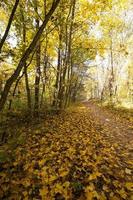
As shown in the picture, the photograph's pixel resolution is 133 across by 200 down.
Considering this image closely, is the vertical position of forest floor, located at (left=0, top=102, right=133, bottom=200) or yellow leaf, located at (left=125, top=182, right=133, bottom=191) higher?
forest floor, located at (left=0, top=102, right=133, bottom=200)

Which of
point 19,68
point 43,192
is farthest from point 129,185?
point 19,68

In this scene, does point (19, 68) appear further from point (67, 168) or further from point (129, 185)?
point (129, 185)

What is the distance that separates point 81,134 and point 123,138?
61.4 inches

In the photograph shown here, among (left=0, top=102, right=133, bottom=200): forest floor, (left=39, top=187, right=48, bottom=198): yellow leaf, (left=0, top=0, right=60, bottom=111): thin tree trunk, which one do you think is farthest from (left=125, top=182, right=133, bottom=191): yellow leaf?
(left=0, top=0, right=60, bottom=111): thin tree trunk

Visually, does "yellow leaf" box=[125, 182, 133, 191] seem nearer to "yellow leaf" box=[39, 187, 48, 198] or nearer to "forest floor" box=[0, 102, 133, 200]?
"forest floor" box=[0, 102, 133, 200]

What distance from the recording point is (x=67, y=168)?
4.31 metres

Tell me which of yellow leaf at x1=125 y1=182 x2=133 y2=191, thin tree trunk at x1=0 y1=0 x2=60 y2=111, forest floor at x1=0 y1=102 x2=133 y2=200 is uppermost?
thin tree trunk at x1=0 y1=0 x2=60 y2=111

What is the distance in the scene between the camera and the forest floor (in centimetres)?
342

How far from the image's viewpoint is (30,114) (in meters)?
9.13

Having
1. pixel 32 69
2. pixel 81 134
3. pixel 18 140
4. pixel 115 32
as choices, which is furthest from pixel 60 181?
pixel 115 32

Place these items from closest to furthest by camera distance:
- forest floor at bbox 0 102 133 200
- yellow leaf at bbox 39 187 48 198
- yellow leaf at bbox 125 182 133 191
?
yellow leaf at bbox 39 187 48 198 < forest floor at bbox 0 102 133 200 < yellow leaf at bbox 125 182 133 191

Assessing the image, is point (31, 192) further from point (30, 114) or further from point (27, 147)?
point (30, 114)

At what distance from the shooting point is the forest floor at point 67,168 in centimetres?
342

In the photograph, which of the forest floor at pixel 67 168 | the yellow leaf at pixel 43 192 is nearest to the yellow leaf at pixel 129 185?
the forest floor at pixel 67 168
